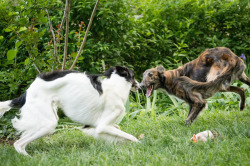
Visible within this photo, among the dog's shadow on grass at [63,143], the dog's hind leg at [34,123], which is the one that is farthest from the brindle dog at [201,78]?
the dog's hind leg at [34,123]

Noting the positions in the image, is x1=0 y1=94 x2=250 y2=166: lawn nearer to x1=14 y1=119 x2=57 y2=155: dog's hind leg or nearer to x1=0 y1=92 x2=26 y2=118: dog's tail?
x1=14 y1=119 x2=57 y2=155: dog's hind leg

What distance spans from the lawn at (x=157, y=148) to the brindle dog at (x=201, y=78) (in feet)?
1.33

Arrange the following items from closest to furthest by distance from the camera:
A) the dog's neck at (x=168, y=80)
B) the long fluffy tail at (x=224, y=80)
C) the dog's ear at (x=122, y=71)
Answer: the dog's ear at (x=122, y=71), the long fluffy tail at (x=224, y=80), the dog's neck at (x=168, y=80)

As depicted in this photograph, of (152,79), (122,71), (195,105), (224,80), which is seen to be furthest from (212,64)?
(122,71)

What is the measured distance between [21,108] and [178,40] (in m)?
4.86

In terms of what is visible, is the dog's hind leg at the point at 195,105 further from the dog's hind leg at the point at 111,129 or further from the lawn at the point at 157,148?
the dog's hind leg at the point at 111,129

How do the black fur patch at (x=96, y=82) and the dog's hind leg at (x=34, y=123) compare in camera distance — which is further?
the black fur patch at (x=96, y=82)

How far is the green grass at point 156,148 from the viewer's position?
11.0 ft

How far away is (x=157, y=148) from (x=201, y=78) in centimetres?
194

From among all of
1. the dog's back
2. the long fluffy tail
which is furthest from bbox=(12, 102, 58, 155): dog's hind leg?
the dog's back

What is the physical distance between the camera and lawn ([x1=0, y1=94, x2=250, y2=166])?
3.36 m

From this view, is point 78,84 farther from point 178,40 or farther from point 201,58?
point 178,40

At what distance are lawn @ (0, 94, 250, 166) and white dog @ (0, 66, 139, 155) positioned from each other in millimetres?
279

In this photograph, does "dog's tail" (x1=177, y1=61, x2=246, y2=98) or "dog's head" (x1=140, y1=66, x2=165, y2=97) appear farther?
"dog's head" (x1=140, y1=66, x2=165, y2=97)
